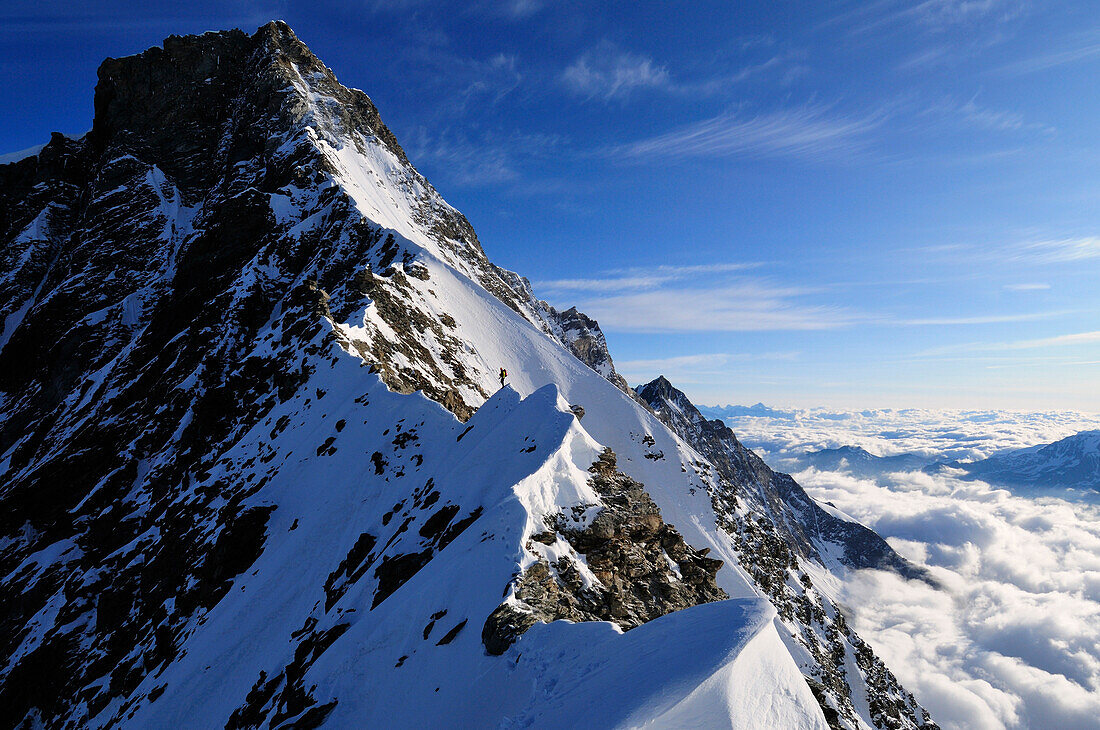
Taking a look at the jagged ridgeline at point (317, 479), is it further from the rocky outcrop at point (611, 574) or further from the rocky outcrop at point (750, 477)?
the rocky outcrop at point (750, 477)

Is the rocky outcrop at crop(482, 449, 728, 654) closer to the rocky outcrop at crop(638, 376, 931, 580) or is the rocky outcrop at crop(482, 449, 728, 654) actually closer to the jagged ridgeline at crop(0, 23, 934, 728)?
the jagged ridgeline at crop(0, 23, 934, 728)

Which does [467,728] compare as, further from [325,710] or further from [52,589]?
[52,589]

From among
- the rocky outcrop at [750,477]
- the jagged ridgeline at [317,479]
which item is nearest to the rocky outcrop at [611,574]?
the jagged ridgeline at [317,479]

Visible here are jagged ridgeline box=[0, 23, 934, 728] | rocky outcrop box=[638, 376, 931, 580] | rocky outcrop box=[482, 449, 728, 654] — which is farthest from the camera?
rocky outcrop box=[638, 376, 931, 580]

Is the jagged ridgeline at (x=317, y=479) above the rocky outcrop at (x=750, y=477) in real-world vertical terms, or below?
above

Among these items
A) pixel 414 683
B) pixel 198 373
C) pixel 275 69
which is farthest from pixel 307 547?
pixel 275 69

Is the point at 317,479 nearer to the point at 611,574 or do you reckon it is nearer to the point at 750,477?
the point at 611,574

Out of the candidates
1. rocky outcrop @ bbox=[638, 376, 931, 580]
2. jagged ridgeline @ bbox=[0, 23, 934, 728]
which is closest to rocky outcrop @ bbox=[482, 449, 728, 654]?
jagged ridgeline @ bbox=[0, 23, 934, 728]

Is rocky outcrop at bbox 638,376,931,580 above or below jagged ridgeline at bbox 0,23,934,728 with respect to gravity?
below
